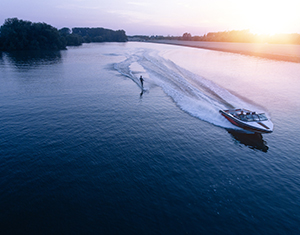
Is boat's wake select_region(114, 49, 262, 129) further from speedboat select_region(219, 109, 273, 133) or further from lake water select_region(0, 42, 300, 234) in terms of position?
speedboat select_region(219, 109, 273, 133)

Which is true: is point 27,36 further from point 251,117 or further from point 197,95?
point 251,117

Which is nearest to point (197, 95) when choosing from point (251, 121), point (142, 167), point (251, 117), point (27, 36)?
point (251, 117)

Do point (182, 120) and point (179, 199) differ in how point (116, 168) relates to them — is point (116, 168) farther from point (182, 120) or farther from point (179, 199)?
point (182, 120)

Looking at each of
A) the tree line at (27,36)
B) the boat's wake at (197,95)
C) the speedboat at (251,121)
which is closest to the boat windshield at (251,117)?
the speedboat at (251,121)

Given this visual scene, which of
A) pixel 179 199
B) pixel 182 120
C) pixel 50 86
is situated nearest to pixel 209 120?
pixel 182 120

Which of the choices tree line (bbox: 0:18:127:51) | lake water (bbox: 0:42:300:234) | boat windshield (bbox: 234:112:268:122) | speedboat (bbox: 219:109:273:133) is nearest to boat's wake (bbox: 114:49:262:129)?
lake water (bbox: 0:42:300:234)

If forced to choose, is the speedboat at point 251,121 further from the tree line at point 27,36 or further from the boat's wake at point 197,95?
the tree line at point 27,36
